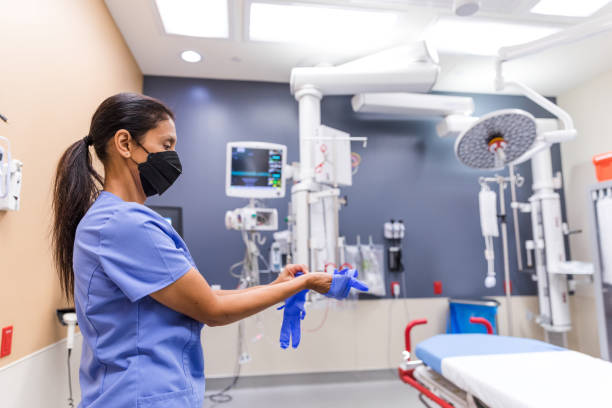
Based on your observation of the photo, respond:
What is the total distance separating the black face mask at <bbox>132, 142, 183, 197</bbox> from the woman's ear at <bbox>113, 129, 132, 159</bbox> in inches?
1.5

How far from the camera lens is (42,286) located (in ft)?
6.23

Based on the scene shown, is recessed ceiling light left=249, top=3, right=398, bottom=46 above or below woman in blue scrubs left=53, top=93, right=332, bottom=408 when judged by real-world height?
above

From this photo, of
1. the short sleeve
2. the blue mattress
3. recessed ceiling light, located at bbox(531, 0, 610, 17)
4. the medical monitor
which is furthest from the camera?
the medical monitor

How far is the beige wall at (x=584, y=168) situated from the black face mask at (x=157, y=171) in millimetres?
3912

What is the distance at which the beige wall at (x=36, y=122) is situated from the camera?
1583mm

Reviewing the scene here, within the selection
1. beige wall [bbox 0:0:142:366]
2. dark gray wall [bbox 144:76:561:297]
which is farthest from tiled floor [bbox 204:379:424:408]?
beige wall [bbox 0:0:142:366]

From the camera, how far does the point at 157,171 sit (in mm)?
1051

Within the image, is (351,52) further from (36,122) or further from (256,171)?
(36,122)

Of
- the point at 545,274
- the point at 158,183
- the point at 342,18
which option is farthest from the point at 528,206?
the point at 158,183

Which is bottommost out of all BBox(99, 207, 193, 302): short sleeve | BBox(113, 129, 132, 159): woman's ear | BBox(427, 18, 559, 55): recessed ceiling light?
BBox(99, 207, 193, 302): short sleeve

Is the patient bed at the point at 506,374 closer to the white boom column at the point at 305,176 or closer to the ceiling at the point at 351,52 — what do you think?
the white boom column at the point at 305,176

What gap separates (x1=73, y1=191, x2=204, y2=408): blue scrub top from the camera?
32.8 inches

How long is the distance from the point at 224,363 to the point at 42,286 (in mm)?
1829

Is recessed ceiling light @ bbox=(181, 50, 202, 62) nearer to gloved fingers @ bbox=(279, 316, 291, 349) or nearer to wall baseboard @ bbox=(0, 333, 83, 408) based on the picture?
wall baseboard @ bbox=(0, 333, 83, 408)
